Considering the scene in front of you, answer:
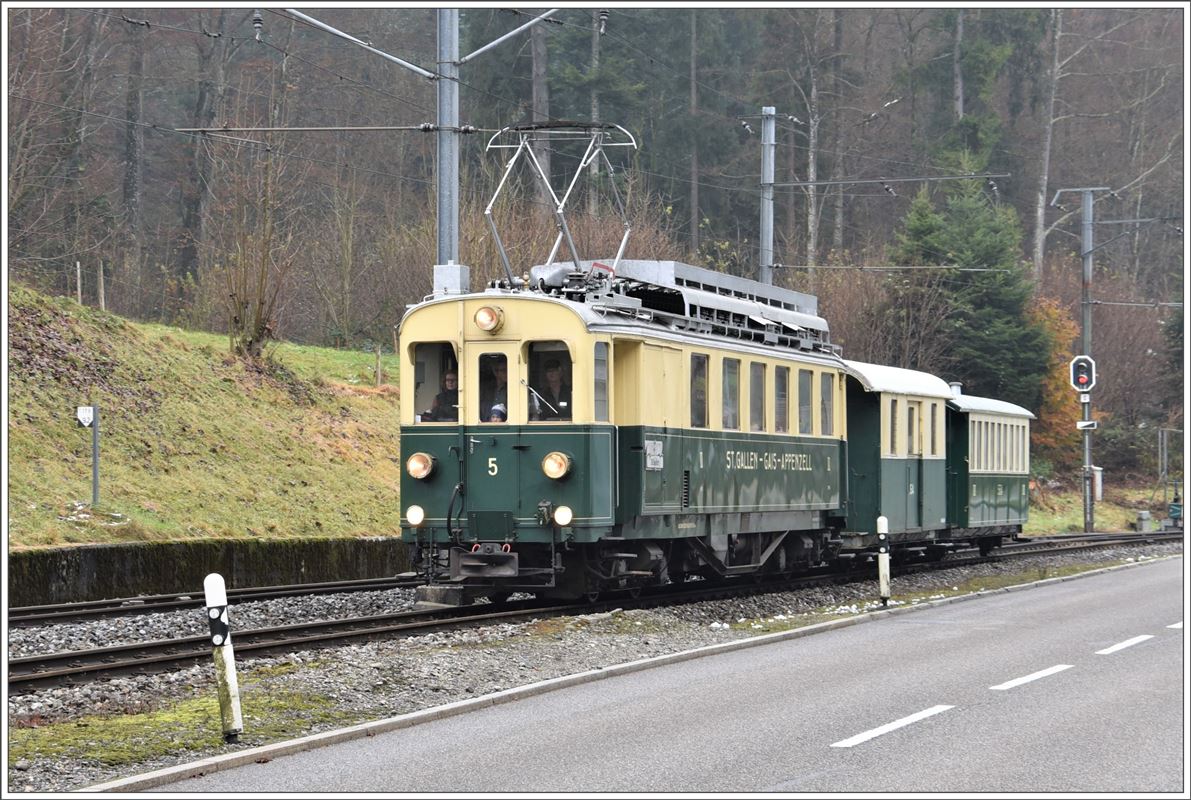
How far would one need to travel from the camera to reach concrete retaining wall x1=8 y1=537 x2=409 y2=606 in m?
19.8

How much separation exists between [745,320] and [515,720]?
36.6 feet

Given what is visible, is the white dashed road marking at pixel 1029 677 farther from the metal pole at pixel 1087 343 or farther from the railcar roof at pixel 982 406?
the metal pole at pixel 1087 343

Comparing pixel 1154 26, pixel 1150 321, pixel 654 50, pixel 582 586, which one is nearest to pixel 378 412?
pixel 582 586

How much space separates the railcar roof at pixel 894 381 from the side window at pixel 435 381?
7696mm

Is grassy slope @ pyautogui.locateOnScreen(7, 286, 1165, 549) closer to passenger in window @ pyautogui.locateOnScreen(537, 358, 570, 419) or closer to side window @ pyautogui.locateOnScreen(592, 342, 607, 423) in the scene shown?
passenger in window @ pyautogui.locateOnScreen(537, 358, 570, 419)

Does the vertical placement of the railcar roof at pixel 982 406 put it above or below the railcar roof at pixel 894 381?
below

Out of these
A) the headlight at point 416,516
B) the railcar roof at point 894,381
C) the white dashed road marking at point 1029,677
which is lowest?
the white dashed road marking at point 1029,677

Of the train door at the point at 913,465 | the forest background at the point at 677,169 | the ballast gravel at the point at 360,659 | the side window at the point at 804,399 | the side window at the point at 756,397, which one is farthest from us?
the forest background at the point at 677,169

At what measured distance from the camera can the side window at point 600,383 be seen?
58.5ft

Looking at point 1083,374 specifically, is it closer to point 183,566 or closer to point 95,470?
point 183,566

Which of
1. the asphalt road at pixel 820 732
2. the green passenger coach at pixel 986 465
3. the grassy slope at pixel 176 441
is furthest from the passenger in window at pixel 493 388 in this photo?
the green passenger coach at pixel 986 465

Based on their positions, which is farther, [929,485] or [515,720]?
[929,485]

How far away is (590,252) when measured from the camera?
37.1 meters

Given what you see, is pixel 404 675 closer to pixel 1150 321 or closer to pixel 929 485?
pixel 929 485
